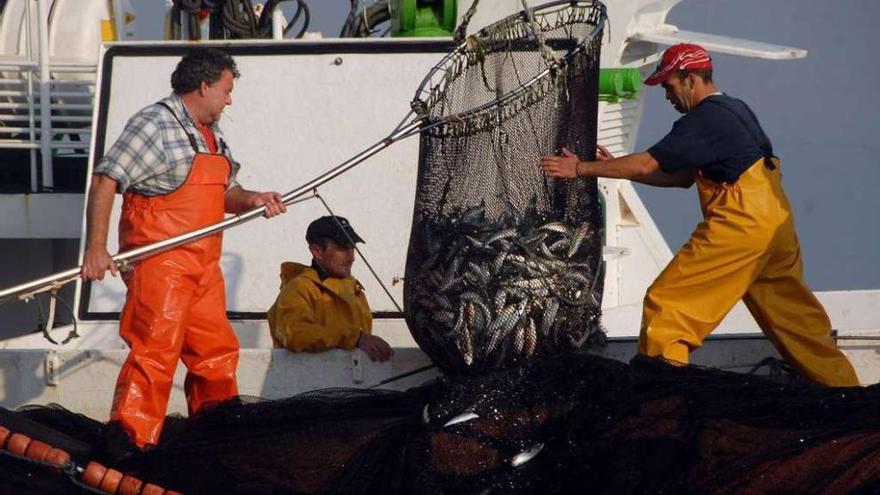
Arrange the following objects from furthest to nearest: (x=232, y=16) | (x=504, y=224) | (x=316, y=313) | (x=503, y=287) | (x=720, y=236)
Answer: (x=232, y=16) → (x=316, y=313) → (x=504, y=224) → (x=503, y=287) → (x=720, y=236)

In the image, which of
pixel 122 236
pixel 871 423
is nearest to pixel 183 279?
pixel 122 236

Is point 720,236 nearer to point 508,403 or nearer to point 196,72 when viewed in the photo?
point 508,403

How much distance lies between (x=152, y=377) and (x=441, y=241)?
116cm

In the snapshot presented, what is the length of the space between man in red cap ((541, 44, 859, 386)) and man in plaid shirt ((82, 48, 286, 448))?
4.14 ft

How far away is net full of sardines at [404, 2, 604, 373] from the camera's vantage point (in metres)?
5.57

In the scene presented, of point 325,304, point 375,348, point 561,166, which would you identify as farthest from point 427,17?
point 561,166

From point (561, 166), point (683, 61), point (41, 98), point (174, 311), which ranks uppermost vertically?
point (683, 61)

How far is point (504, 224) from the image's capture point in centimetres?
567

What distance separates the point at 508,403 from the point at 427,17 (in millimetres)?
3993

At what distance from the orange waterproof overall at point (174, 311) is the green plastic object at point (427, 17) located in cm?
266

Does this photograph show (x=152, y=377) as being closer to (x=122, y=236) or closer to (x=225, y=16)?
(x=122, y=236)

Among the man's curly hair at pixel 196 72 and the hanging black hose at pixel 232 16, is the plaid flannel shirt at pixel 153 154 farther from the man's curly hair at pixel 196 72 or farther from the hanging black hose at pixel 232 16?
the hanging black hose at pixel 232 16

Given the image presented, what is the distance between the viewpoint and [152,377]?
541 centimetres

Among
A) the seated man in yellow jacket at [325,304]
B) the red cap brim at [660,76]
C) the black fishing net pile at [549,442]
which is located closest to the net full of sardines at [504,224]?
the red cap brim at [660,76]
